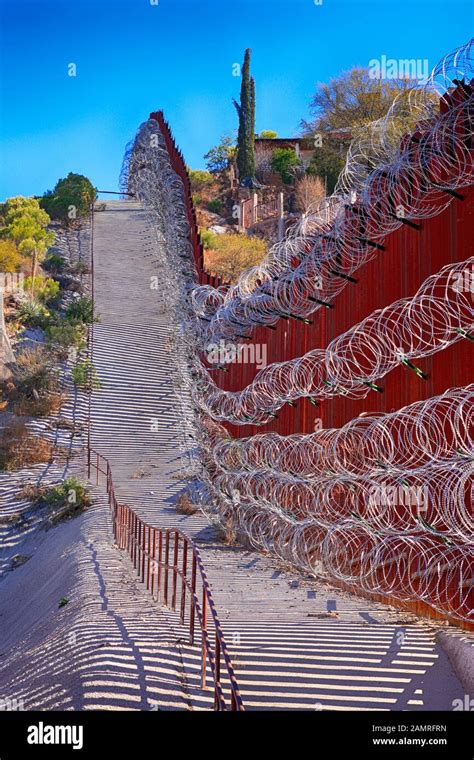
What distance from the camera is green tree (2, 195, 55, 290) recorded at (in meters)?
34.4

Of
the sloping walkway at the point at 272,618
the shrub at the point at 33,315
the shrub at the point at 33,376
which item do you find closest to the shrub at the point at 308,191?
the shrub at the point at 33,315

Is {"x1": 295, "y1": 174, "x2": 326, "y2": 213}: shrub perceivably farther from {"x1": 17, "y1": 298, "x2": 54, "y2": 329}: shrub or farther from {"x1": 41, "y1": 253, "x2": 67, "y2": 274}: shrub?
{"x1": 17, "y1": 298, "x2": 54, "y2": 329}: shrub

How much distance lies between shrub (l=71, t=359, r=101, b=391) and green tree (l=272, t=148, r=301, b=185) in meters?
21.0

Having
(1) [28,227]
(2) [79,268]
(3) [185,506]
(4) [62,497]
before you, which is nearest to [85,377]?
(4) [62,497]

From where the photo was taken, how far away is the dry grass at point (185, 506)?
56.0ft

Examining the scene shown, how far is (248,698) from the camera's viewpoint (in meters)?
5.50

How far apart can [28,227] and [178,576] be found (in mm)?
28021

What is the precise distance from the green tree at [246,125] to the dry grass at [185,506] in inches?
1138

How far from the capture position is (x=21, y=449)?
22.2m

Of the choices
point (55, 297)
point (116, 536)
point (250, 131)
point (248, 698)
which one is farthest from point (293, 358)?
point (250, 131)

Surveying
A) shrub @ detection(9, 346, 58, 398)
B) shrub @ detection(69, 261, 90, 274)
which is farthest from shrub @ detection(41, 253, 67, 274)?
shrub @ detection(9, 346, 58, 398)

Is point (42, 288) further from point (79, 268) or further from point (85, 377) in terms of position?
point (85, 377)

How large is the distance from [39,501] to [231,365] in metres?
6.55

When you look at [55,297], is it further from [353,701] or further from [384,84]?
[353,701]
